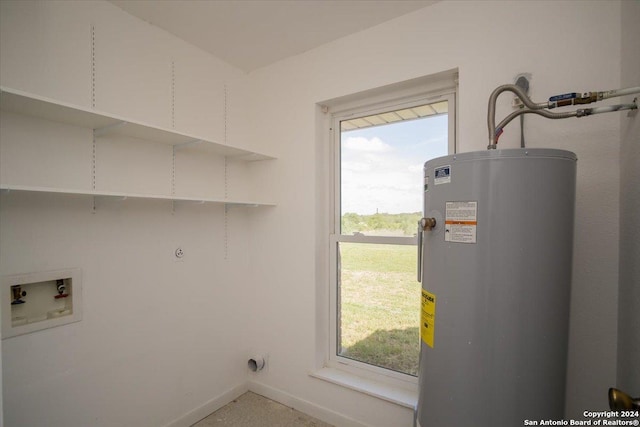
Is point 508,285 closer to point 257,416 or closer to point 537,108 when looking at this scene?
point 537,108

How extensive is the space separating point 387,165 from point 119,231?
5.83ft

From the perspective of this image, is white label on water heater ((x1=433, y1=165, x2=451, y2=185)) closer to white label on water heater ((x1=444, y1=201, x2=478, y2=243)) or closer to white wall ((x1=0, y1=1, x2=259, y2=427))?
white label on water heater ((x1=444, y1=201, x2=478, y2=243))

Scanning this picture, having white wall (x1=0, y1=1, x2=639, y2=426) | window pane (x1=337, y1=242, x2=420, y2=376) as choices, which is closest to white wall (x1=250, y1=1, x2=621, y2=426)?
white wall (x1=0, y1=1, x2=639, y2=426)

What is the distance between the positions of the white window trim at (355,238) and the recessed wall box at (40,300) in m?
1.49

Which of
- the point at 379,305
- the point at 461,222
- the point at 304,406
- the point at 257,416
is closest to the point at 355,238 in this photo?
the point at 379,305

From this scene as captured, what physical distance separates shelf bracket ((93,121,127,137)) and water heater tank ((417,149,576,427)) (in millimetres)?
1608

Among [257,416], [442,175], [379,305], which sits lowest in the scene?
[257,416]

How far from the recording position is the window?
6.37ft

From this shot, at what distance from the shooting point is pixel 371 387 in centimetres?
197

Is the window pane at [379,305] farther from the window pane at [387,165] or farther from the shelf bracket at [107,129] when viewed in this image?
the shelf bracket at [107,129]

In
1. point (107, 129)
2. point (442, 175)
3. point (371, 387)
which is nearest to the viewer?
point (442, 175)

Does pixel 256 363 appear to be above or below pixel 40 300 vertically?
below

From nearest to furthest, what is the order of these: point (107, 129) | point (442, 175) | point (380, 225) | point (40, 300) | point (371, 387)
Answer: point (442, 175)
point (40, 300)
point (107, 129)
point (371, 387)
point (380, 225)

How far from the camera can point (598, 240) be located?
1315 mm
